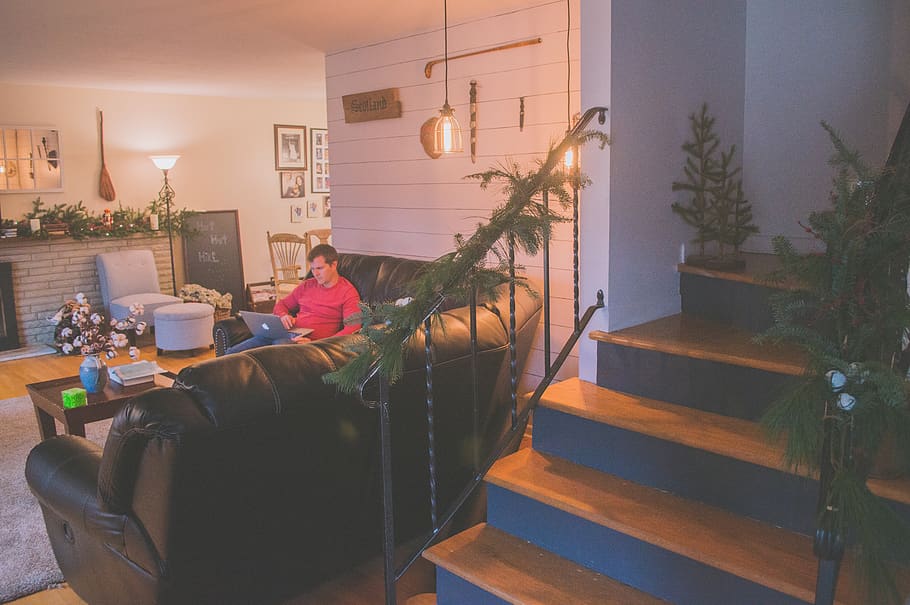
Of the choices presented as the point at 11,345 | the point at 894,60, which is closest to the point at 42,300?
the point at 11,345

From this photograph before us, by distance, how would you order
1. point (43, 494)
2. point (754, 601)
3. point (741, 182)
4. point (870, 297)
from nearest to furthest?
point (870, 297)
point (754, 601)
point (43, 494)
point (741, 182)

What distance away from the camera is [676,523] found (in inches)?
82.4

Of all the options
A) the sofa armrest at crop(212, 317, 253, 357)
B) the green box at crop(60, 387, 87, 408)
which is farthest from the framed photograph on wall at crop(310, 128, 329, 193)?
the green box at crop(60, 387, 87, 408)

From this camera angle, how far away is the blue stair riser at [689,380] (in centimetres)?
237

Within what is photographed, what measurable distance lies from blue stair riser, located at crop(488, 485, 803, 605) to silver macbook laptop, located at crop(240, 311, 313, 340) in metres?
2.71

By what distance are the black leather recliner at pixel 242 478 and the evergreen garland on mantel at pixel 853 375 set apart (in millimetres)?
1474

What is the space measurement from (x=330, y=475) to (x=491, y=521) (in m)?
0.57

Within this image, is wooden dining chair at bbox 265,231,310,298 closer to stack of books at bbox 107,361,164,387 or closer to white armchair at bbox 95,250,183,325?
white armchair at bbox 95,250,183,325

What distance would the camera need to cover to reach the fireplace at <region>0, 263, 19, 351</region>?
7242 millimetres

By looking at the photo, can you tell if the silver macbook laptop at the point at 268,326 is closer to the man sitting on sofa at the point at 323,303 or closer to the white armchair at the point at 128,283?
the man sitting on sofa at the point at 323,303

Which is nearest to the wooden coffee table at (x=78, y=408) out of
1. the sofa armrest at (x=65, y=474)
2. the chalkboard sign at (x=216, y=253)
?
the sofa armrest at (x=65, y=474)

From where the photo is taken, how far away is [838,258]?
1.50 metres

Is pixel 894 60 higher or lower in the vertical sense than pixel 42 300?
higher

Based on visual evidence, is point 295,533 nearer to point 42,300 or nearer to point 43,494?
point 43,494
